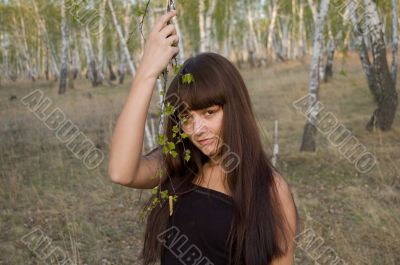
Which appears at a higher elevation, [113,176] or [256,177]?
[113,176]

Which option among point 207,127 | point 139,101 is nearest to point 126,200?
point 207,127

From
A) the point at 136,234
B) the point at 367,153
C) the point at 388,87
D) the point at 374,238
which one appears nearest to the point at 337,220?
the point at 374,238

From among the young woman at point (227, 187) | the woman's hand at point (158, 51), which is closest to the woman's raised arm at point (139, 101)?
the woman's hand at point (158, 51)

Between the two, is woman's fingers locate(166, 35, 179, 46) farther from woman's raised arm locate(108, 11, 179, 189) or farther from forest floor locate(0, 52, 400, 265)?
forest floor locate(0, 52, 400, 265)

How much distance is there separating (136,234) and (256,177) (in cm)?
382

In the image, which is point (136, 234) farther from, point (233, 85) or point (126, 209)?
point (233, 85)

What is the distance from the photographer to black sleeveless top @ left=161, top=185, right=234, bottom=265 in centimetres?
175

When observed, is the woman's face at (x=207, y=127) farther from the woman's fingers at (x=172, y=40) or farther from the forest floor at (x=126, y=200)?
the forest floor at (x=126, y=200)

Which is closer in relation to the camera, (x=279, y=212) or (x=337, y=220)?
(x=279, y=212)

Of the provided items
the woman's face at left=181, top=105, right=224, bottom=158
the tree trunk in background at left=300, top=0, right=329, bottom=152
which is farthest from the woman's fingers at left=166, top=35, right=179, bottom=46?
the tree trunk in background at left=300, top=0, right=329, bottom=152

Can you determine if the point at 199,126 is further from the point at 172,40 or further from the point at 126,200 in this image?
the point at 126,200

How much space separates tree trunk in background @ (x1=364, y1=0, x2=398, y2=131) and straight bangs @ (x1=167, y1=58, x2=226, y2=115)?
8003mm

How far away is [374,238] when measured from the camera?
4.79 metres

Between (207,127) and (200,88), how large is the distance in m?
0.16
